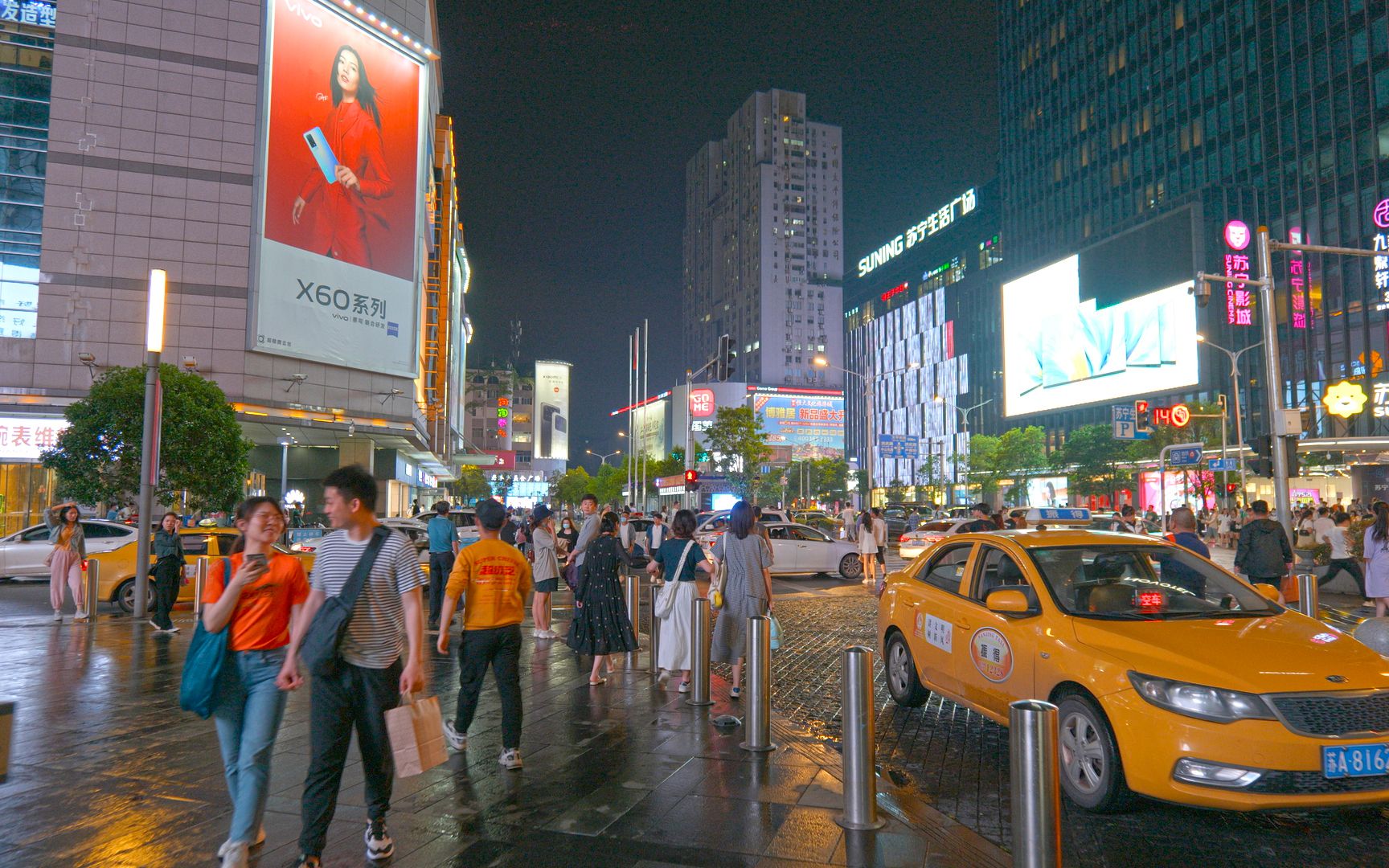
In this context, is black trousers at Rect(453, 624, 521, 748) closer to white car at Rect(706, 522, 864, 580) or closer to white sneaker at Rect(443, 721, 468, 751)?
white sneaker at Rect(443, 721, 468, 751)

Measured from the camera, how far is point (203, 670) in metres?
3.99

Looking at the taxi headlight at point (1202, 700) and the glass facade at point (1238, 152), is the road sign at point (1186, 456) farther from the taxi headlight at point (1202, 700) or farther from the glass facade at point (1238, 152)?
the taxi headlight at point (1202, 700)

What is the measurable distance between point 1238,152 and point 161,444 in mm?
65202

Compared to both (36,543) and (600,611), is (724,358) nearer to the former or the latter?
(600,611)

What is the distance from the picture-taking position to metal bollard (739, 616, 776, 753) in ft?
19.9

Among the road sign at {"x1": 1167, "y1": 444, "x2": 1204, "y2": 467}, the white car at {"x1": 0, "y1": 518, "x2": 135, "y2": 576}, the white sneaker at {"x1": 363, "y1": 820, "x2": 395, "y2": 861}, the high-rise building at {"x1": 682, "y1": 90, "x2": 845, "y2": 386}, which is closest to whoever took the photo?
the white sneaker at {"x1": 363, "y1": 820, "x2": 395, "y2": 861}

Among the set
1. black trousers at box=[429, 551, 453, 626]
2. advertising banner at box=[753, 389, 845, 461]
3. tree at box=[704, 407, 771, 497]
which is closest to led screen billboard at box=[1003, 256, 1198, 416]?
tree at box=[704, 407, 771, 497]

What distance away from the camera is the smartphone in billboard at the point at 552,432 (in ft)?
568

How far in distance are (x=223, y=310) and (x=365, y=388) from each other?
6.67 meters

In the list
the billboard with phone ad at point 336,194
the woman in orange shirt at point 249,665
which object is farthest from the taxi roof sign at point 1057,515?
the billboard with phone ad at point 336,194

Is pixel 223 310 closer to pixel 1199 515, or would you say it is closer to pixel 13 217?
pixel 13 217

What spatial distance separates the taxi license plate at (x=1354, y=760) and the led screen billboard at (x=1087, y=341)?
2083 inches

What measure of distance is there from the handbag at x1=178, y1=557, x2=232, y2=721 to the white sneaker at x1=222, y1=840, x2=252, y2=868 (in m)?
0.62

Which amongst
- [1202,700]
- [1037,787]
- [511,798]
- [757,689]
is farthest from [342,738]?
[1202,700]
